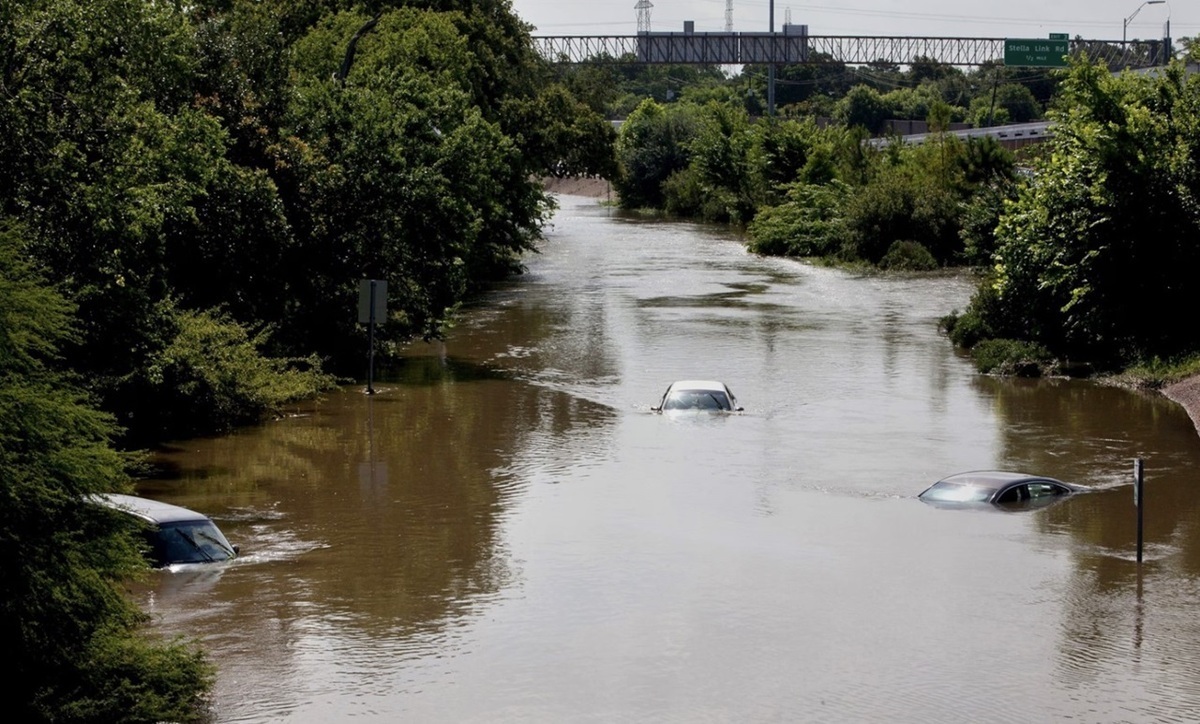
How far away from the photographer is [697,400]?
1419 inches

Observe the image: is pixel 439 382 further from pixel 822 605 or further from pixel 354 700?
pixel 354 700

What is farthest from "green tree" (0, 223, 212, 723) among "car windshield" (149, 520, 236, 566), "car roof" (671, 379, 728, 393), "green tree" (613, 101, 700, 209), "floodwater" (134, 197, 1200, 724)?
"green tree" (613, 101, 700, 209)

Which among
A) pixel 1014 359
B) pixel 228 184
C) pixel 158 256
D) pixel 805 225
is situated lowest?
pixel 1014 359

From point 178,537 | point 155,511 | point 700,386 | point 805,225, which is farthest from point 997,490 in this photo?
point 805,225

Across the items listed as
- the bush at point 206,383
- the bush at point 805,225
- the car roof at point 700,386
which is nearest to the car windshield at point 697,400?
the car roof at point 700,386

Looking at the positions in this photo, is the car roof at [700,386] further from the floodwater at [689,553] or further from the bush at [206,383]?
the bush at [206,383]

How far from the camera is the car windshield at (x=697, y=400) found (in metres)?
35.9

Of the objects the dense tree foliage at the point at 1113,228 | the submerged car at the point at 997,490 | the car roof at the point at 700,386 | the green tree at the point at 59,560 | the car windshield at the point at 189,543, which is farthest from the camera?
the dense tree foliage at the point at 1113,228

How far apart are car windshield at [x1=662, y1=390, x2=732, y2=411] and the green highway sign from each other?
98851 mm

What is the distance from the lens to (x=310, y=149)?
38.8m

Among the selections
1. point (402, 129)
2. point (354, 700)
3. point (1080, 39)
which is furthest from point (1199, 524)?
point (1080, 39)

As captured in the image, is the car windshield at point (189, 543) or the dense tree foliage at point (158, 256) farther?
the car windshield at point (189, 543)

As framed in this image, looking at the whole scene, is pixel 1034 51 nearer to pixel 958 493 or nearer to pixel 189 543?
pixel 958 493

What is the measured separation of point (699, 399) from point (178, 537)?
16.8m
